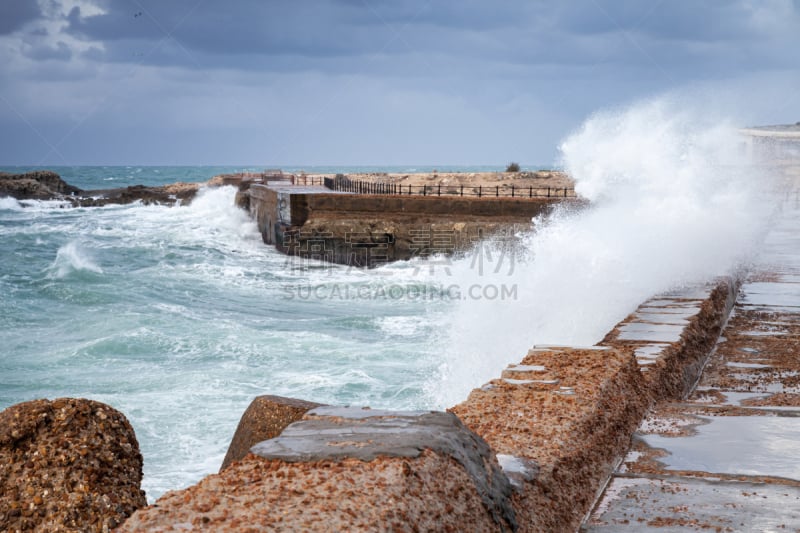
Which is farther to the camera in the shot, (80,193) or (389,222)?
(80,193)

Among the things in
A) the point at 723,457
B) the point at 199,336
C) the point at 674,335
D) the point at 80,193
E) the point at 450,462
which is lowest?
the point at 199,336

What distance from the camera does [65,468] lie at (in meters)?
2.95

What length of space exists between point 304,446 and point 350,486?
0.97 ft

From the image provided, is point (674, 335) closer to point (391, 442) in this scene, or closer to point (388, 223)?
point (391, 442)

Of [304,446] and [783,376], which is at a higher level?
[304,446]

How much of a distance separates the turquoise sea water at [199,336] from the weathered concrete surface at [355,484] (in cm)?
517

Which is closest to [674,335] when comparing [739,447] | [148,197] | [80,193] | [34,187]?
[739,447]

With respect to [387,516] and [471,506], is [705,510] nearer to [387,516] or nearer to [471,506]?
[471,506]

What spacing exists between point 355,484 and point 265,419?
5.76ft

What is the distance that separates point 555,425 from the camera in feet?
9.68

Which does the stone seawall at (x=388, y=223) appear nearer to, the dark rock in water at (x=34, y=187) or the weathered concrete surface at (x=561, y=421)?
the weathered concrete surface at (x=561, y=421)

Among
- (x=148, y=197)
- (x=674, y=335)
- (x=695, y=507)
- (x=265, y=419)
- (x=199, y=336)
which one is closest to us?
(x=695, y=507)

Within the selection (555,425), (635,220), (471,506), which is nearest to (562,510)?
(555,425)

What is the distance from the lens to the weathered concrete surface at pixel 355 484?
65.7 inches
